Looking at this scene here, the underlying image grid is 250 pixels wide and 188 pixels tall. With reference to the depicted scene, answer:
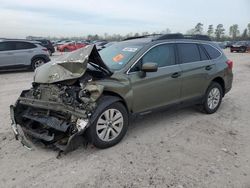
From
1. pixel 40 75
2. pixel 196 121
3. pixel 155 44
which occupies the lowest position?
pixel 196 121

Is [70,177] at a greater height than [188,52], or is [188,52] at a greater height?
[188,52]

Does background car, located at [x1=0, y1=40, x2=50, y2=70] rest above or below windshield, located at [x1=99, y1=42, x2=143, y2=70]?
below

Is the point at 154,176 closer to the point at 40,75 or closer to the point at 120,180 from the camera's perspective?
the point at 120,180

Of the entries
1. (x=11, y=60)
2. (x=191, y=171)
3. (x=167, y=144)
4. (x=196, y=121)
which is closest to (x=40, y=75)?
(x=167, y=144)

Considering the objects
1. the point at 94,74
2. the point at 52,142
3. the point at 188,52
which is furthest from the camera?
the point at 188,52

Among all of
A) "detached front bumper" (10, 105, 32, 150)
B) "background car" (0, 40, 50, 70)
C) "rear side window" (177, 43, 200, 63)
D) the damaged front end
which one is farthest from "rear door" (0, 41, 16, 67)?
"rear side window" (177, 43, 200, 63)

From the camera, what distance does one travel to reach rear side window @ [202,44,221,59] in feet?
19.0

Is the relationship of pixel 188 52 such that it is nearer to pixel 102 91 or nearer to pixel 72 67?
pixel 102 91

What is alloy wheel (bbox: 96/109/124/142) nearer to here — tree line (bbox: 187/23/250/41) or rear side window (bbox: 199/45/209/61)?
rear side window (bbox: 199/45/209/61)

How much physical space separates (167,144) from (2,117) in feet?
11.4

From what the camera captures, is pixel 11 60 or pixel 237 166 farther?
pixel 11 60

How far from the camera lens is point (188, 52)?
5.31 metres

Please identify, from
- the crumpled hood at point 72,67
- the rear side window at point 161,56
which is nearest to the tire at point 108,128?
the crumpled hood at point 72,67

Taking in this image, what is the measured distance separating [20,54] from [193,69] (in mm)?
9846
